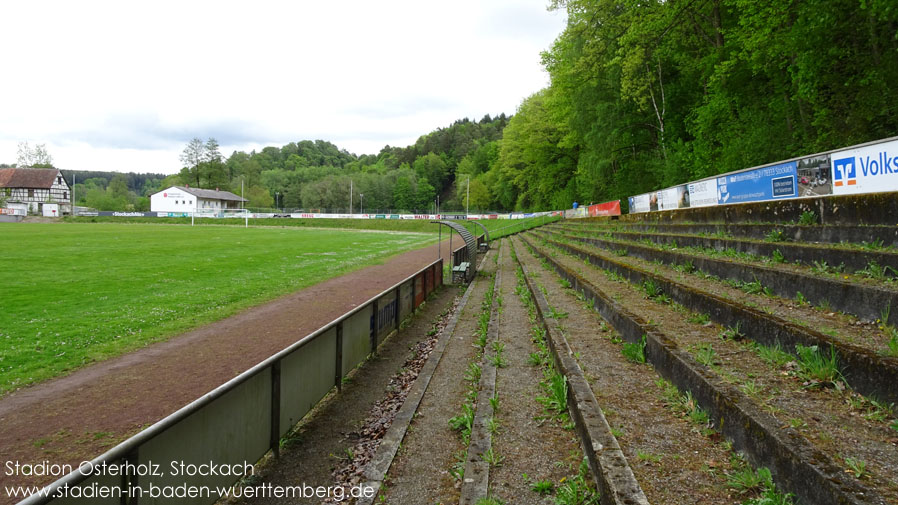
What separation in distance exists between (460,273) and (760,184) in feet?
30.0

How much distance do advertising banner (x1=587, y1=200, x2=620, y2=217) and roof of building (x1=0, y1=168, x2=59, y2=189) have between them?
103274 millimetres

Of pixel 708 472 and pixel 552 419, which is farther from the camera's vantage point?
pixel 552 419

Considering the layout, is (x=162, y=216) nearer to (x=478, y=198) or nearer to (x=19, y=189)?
(x=19, y=189)

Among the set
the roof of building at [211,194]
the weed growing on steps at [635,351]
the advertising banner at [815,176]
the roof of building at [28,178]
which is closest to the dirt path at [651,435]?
the weed growing on steps at [635,351]

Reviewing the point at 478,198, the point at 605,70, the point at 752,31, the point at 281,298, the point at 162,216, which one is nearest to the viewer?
the point at 281,298

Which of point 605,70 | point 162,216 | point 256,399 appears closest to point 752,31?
point 605,70

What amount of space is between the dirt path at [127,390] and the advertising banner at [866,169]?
34.4 ft

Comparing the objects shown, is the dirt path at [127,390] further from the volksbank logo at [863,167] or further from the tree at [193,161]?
the tree at [193,161]

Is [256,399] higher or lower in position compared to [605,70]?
lower

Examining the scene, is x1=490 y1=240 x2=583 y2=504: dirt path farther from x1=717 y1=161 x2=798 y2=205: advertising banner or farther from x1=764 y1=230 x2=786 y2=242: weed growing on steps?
x1=717 y1=161 x2=798 y2=205: advertising banner

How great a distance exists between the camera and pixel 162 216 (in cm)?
8656

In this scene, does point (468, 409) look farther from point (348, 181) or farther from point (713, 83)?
point (348, 181)

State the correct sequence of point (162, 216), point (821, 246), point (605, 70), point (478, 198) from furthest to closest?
point (478, 198), point (162, 216), point (605, 70), point (821, 246)

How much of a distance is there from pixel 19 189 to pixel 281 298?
353ft
